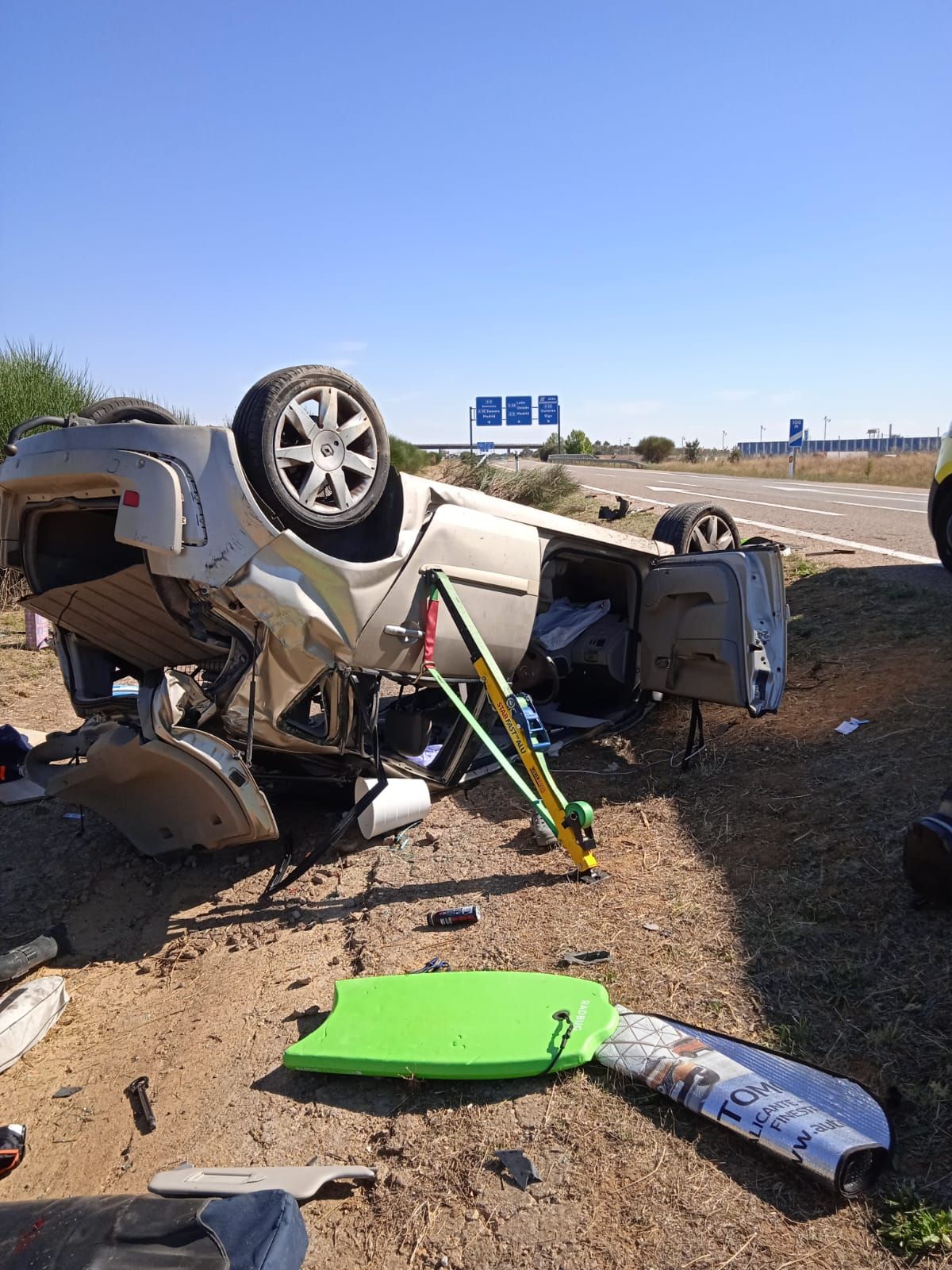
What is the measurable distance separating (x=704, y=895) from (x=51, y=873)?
3.52 meters

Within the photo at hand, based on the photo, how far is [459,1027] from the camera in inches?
122

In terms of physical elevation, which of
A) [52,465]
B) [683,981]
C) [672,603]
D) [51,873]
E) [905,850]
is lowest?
[51,873]

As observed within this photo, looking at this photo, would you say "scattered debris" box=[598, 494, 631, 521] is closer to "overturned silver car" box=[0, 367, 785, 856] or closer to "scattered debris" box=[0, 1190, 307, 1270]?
"overturned silver car" box=[0, 367, 785, 856]

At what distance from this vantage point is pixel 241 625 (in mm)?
3820

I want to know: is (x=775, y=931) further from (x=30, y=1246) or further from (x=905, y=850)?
(x=30, y=1246)

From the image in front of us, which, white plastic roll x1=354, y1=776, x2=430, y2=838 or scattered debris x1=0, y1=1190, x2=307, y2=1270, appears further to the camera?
white plastic roll x1=354, y1=776, x2=430, y2=838

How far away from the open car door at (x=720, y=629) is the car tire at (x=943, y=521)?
2899 mm

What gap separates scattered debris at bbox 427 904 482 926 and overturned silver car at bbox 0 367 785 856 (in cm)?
84

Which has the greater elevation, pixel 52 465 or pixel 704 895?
pixel 52 465

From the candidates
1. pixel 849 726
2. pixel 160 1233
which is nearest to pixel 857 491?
pixel 849 726

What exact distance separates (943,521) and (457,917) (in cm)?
575

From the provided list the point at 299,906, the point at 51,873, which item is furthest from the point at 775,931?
the point at 51,873

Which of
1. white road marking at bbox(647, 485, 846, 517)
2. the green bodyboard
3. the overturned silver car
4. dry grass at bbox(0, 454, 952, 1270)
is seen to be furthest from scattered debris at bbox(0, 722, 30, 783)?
white road marking at bbox(647, 485, 846, 517)

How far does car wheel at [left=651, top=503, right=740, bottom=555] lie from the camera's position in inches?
247
